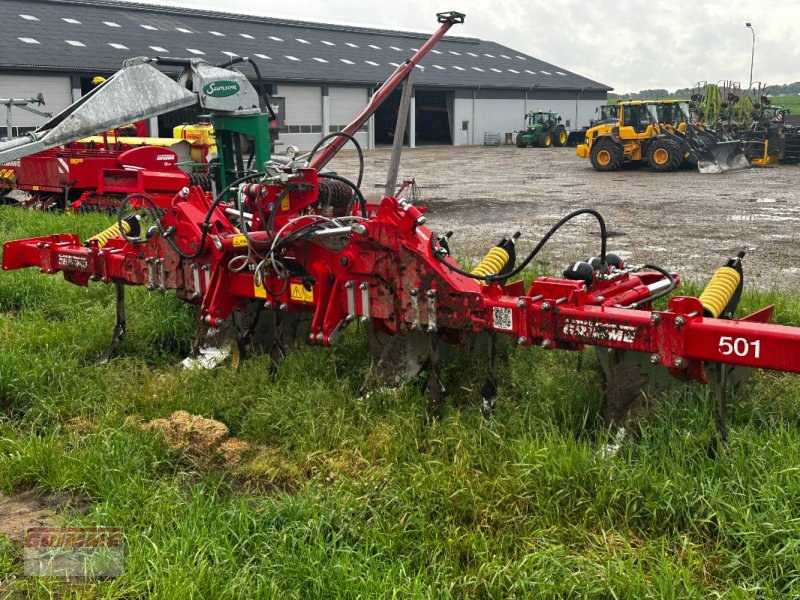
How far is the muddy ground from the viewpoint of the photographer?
406 inches

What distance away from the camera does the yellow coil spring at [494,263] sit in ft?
17.6

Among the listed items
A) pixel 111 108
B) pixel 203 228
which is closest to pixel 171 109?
pixel 111 108

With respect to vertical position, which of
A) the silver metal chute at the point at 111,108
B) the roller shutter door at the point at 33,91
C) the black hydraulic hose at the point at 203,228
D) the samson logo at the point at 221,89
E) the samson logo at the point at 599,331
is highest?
the roller shutter door at the point at 33,91

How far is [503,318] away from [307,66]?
35.4 m

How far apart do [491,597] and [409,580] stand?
0.92ft

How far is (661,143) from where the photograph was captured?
77.8ft

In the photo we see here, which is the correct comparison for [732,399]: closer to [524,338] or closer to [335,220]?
[524,338]

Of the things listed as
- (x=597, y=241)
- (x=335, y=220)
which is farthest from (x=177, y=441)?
(x=597, y=241)

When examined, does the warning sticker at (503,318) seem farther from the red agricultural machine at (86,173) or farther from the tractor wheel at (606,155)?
the tractor wheel at (606,155)

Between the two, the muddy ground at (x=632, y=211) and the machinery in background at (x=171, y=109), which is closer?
the machinery in background at (x=171, y=109)

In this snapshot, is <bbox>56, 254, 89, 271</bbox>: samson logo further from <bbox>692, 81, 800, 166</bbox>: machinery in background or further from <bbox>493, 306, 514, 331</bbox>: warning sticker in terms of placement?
<bbox>692, 81, 800, 166</bbox>: machinery in background

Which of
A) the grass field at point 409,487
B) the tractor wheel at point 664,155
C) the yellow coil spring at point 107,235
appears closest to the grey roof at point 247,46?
the tractor wheel at point 664,155

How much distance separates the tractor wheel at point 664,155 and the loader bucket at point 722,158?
1.93 ft

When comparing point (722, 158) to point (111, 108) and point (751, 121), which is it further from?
point (111, 108)
